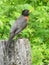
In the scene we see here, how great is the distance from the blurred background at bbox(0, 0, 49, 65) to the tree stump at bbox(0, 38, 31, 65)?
7.09ft

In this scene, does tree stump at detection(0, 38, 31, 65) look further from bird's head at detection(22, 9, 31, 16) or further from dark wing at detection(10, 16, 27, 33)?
bird's head at detection(22, 9, 31, 16)

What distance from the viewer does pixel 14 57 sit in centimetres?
344

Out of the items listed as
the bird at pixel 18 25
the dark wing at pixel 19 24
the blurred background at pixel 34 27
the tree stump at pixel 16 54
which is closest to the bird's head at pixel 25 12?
the bird at pixel 18 25

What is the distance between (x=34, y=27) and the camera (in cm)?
639

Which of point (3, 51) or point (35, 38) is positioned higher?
point (3, 51)

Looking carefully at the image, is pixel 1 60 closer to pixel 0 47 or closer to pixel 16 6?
pixel 0 47

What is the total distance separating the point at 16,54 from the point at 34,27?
297cm

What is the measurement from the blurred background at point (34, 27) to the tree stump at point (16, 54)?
2162 millimetres

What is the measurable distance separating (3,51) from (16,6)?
3.05 meters

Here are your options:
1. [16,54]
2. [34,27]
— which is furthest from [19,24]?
[34,27]

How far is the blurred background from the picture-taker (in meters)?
5.88

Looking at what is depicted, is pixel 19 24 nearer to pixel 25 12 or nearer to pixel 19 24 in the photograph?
pixel 19 24

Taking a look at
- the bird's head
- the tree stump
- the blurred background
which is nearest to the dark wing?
the bird's head

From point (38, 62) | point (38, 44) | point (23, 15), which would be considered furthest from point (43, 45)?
point (23, 15)
